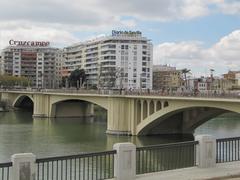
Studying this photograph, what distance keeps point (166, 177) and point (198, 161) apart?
2.51m

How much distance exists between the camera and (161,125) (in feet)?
203

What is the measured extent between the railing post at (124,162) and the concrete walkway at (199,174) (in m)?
0.43

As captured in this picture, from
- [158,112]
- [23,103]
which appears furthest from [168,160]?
[23,103]

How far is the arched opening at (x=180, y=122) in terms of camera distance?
5840cm

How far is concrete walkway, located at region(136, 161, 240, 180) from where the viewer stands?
16.5 metres

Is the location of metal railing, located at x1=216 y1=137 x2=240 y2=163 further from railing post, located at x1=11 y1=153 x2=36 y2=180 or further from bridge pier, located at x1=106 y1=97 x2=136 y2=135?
bridge pier, located at x1=106 y1=97 x2=136 y2=135

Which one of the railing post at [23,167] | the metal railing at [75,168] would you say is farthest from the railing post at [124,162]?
the railing post at [23,167]

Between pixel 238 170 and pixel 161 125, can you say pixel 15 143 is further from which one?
pixel 238 170

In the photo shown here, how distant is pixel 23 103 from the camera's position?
127 meters

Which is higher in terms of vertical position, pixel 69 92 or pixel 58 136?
pixel 69 92

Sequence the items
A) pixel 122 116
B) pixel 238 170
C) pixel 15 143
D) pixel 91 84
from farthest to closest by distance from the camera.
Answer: pixel 91 84, pixel 122 116, pixel 15 143, pixel 238 170

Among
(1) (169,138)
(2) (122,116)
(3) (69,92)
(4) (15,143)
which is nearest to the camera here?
(4) (15,143)

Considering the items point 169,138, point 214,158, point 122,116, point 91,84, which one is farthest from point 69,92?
point 91,84


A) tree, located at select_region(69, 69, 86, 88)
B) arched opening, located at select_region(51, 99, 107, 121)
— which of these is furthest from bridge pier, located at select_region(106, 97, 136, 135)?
tree, located at select_region(69, 69, 86, 88)
